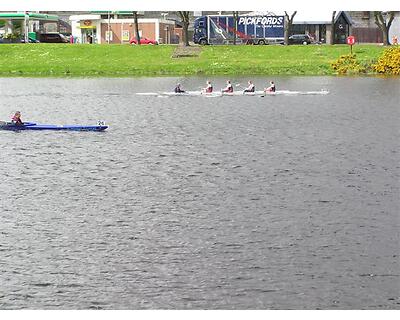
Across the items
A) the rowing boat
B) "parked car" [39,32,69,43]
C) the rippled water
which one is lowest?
the rippled water

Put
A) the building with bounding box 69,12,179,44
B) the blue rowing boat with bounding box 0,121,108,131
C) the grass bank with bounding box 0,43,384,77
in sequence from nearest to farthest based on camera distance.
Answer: the blue rowing boat with bounding box 0,121,108,131
the grass bank with bounding box 0,43,384,77
the building with bounding box 69,12,179,44

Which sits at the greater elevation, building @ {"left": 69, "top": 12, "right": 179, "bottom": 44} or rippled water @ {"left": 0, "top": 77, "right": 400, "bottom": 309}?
building @ {"left": 69, "top": 12, "right": 179, "bottom": 44}

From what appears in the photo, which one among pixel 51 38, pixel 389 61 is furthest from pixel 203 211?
pixel 51 38

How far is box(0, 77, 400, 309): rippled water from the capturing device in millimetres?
21500

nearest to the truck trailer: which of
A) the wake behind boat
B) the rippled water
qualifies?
the wake behind boat

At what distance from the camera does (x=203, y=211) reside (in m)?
32.2

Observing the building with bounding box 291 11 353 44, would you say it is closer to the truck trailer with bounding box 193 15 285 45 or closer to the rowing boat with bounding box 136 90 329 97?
the truck trailer with bounding box 193 15 285 45

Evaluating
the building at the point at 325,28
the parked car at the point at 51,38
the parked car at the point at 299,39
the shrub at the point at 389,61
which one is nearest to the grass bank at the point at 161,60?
the shrub at the point at 389,61

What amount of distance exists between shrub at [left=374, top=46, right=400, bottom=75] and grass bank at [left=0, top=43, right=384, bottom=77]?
1.75m

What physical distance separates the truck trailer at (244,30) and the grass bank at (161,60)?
10818 millimetres

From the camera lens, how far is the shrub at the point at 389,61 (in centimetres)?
9669
